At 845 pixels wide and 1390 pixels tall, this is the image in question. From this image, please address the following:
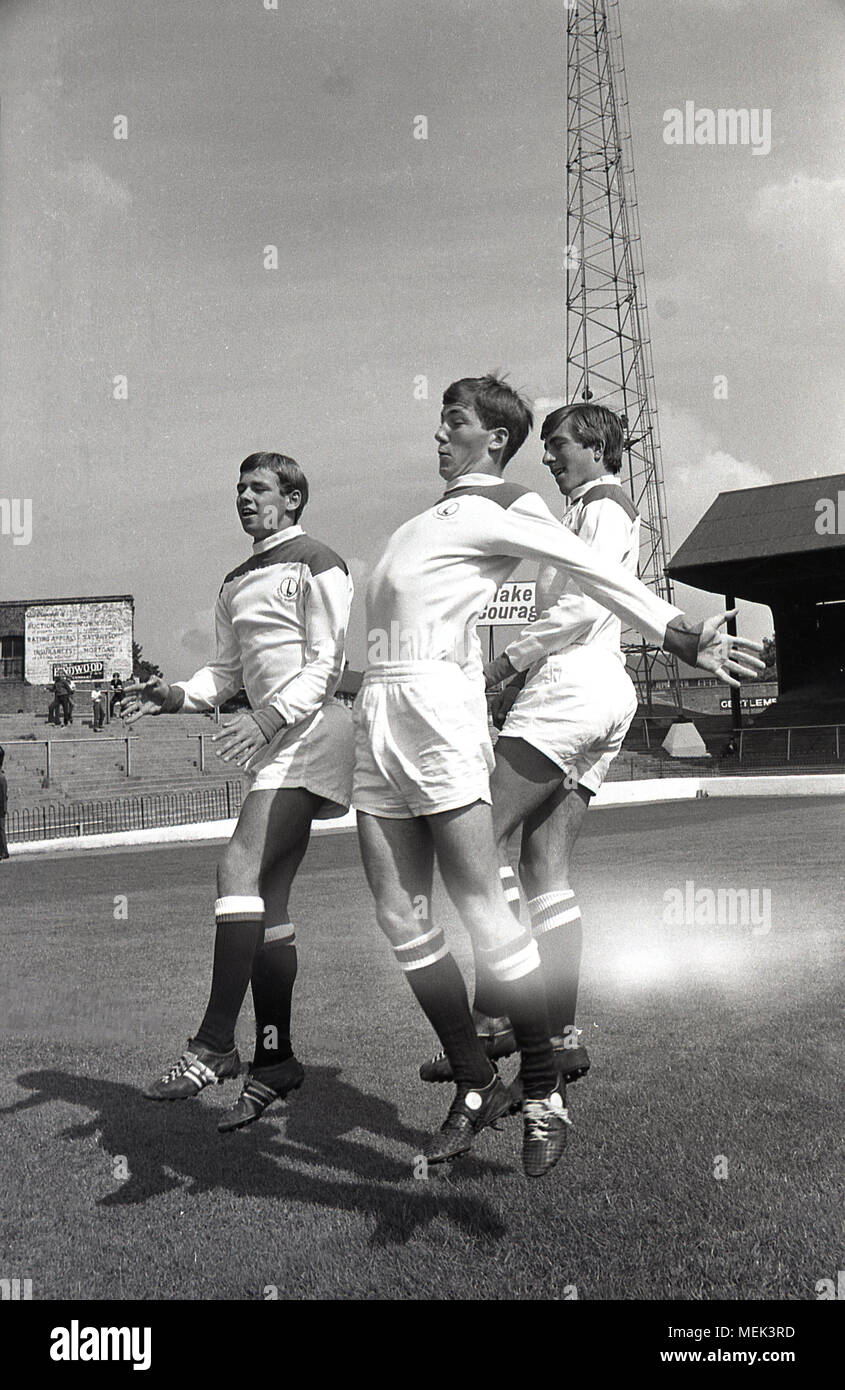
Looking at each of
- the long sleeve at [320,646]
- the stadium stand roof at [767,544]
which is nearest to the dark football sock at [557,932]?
the long sleeve at [320,646]

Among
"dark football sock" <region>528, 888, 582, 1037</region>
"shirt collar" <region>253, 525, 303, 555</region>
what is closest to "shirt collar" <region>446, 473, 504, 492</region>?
"shirt collar" <region>253, 525, 303, 555</region>

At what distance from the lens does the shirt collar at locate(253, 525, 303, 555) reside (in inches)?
143

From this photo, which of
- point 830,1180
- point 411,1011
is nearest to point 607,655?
point 830,1180

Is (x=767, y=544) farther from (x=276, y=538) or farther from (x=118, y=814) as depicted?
(x=276, y=538)

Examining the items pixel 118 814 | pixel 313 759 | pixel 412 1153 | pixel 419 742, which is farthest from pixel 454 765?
pixel 118 814

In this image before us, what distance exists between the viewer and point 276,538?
11.9 ft

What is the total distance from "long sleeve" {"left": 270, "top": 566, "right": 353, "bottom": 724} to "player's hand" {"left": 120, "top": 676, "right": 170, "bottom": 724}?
1.35 ft

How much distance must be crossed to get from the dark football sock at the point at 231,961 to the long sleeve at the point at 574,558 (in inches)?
47.2

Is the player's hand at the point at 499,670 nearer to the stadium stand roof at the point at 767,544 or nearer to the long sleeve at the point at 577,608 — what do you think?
the long sleeve at the point at 577,608

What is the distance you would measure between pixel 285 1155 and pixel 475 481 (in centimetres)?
220

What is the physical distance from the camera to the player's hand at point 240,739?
323cm

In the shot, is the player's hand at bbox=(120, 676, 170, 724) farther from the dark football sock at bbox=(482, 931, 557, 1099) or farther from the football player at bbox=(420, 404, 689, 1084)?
the dark football sock at bbox=(482, 931, 557, 1099)
